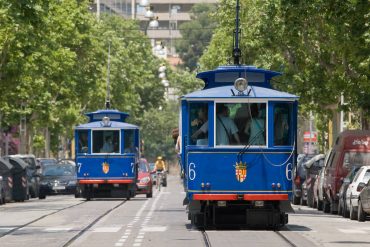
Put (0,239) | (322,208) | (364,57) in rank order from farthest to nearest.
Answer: (322,208), (364,57), (0,239)

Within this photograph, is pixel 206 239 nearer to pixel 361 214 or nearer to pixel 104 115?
pixel 361 214

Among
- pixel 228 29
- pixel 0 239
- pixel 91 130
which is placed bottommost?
pixel 0 239

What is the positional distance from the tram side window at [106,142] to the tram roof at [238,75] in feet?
75.3

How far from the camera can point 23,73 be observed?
59719 millimetres

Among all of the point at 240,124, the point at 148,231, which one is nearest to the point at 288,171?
the point at 240,124

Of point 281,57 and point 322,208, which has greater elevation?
point 281,57

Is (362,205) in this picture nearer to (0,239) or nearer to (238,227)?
(238,227)

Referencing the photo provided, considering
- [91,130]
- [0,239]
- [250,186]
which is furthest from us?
[91,130]

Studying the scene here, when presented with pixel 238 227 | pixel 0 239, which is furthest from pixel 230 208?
pixel 0 239

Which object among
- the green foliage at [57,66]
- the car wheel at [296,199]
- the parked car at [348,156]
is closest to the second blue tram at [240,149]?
the green foliage at [57,66]

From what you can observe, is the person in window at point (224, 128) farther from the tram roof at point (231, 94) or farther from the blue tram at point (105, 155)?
the blue tram at point (105, 155)

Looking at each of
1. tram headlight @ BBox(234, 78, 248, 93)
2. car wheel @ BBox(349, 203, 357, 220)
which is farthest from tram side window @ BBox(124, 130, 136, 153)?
tram headlight @ BBox(234, 78, 248, 93)

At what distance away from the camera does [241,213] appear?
31969 mm

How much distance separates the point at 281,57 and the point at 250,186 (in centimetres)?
3934
